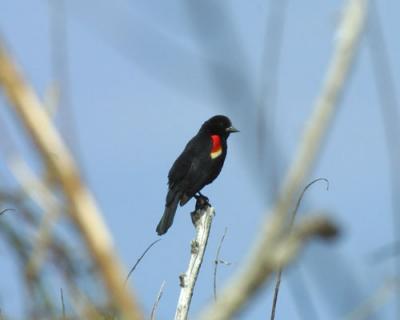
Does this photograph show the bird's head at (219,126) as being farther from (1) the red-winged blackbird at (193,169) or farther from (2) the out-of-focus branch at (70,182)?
(2) the out-of-focus branch at (70,182)

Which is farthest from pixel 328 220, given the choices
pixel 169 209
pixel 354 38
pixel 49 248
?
pixel 169 209

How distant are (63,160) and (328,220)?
0.98ft

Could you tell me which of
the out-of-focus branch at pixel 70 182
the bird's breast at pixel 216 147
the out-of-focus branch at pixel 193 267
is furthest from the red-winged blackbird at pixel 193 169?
the out-of-focus branch at pixel 70 182

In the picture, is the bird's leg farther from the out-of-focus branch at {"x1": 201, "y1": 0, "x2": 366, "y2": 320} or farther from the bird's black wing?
the out-of-focus branch at {"x1": 201, "y1": 0, "x2": 366, "y2": 320}

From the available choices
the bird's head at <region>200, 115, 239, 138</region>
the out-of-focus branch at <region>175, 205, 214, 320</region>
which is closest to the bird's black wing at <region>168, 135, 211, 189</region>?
the bird's head at <region>200, 115, 239, 138</region>

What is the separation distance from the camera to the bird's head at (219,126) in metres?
10.6

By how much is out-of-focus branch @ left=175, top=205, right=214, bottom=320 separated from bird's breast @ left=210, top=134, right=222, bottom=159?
3.58 meters

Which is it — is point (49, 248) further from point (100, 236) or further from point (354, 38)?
point (354, 38)

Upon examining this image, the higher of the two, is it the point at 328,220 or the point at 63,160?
the point at 63,160

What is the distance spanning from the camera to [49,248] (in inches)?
47.8

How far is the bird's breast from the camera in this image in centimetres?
987

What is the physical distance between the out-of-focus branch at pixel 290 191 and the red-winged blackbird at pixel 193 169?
26.0 ft

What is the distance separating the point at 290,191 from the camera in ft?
2.88

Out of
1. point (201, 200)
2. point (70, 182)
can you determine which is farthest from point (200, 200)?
point (70, 182)
